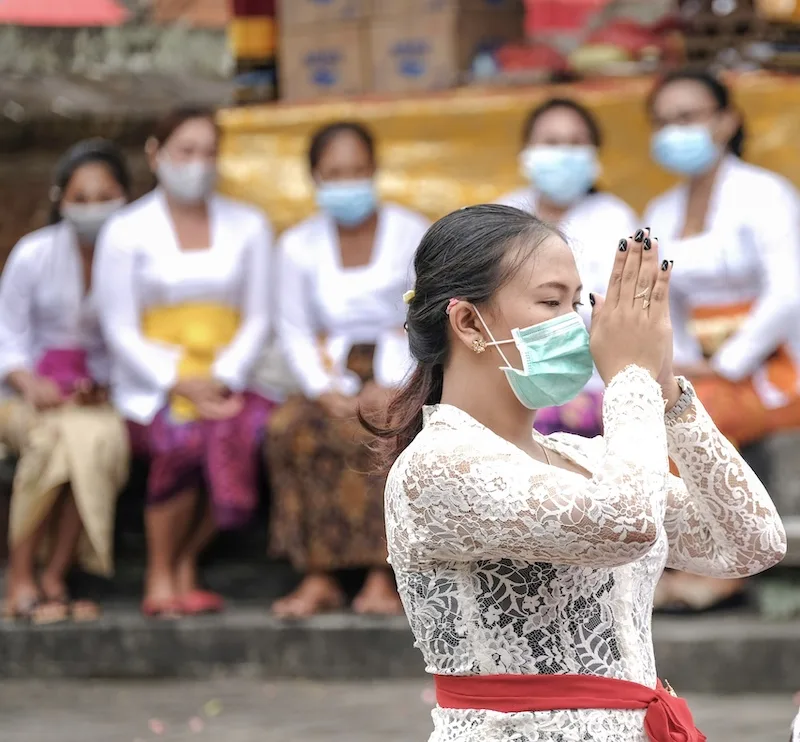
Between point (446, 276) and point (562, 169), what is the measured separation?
11.3 feet

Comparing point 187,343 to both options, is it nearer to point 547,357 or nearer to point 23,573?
point 23,573

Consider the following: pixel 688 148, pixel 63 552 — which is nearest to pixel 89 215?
pixel 63 552

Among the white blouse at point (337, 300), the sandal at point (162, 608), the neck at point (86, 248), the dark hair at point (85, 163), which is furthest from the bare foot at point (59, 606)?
the dark hair at point (85, 163)

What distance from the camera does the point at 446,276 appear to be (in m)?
2.31

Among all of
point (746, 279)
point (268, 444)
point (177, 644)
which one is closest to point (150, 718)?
point (177, 644)

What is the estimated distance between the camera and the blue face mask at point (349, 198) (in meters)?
5.85

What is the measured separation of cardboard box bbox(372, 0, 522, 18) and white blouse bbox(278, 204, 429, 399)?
1.06 meters

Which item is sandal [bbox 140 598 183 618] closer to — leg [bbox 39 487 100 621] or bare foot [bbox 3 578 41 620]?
leg [bbox 39 487 100 621]

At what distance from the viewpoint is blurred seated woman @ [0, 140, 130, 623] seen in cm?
575

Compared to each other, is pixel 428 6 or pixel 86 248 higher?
pixel 428 6

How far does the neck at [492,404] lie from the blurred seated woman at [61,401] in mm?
3586

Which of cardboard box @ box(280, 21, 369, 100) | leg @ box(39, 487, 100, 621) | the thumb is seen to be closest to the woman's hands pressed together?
the thumb

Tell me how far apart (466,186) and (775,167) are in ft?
4.08

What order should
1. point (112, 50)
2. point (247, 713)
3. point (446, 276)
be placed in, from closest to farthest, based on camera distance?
point (446, 276) < point (247, 713) < point (112, 50)
